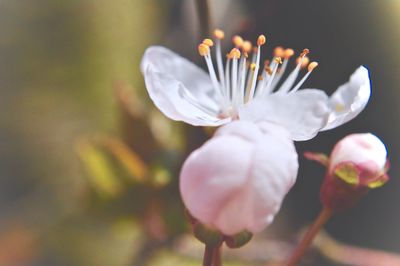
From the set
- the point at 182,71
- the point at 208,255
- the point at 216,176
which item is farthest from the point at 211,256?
the point at 182,71

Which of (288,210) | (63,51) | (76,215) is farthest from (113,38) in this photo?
(288,210)

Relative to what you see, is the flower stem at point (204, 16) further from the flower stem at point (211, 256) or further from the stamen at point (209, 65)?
the flower stem at point (211, 256)

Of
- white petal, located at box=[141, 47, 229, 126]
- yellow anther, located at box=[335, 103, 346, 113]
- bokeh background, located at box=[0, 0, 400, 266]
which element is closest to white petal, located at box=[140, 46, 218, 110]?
white petal, located at box=[141, 47, 229, 126]

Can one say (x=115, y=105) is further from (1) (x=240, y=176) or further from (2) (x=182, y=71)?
(1) (x=240, y=176)

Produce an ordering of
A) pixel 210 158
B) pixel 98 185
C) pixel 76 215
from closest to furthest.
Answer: pixel 210 158 < pixel 98 185 < pixel 76 215

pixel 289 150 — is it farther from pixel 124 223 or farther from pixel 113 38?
pixel 113 38

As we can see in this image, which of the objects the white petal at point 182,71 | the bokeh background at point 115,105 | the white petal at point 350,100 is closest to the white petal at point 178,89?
the white petal at point 182,71
